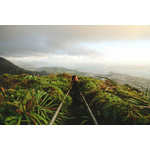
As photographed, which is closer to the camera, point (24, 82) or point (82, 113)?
point (82, 113)

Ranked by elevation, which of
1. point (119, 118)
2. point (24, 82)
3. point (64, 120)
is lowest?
point (64, 120)

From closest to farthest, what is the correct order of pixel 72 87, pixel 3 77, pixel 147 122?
pixel 147 122 → pixel 3 77 → pixel 72 87

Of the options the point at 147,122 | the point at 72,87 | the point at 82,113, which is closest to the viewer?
the point at 147,122

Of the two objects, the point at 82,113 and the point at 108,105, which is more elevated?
the point at 108,105

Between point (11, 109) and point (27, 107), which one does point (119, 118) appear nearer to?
point (27, 107)

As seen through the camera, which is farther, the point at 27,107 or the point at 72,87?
the point at 72,87

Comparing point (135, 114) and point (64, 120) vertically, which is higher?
point (135, 114)
